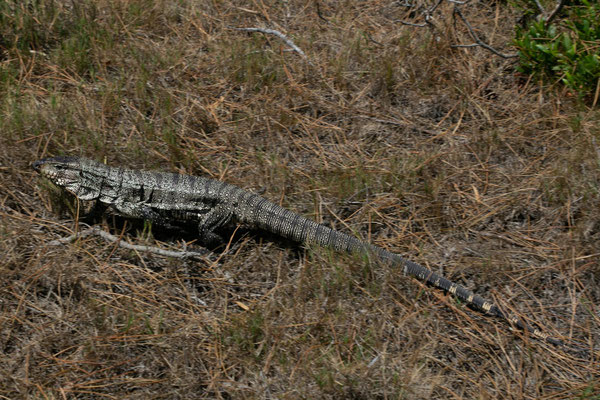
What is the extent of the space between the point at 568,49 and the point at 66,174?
13.7ft

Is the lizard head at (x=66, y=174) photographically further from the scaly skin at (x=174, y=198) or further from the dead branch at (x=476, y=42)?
the dead branch at (x=476, y=42)

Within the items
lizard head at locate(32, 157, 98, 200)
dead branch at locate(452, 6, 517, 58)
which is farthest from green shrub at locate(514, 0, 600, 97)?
lizard head at locate(32, 157, 98, 200)

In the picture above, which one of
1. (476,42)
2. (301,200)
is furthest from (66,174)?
(476,42)

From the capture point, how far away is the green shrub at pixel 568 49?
5.25 m

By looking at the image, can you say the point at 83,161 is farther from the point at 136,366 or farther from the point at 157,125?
the point at 136,366

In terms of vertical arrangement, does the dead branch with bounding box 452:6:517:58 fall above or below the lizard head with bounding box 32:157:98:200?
above

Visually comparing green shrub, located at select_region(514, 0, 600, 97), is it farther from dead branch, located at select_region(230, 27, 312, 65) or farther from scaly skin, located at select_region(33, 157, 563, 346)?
scaly skin, located at select_region(33, 157, 563, 346)

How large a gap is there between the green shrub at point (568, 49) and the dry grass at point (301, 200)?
7.2 inches

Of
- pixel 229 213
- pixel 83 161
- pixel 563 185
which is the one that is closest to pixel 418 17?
pixel 563 185

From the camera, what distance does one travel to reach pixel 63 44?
5.79 m

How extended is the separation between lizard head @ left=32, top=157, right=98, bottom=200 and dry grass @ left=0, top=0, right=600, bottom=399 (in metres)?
0.21

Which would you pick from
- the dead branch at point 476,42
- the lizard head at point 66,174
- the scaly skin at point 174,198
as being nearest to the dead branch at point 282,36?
the dead branch at point 476,42

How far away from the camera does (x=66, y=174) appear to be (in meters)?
4.68

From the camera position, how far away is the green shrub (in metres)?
5.25
